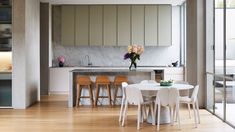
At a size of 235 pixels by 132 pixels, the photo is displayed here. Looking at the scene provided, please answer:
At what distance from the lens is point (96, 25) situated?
37.4ft

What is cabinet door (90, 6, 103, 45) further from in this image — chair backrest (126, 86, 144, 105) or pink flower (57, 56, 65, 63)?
chair backrest (126, 86, 144, 105)

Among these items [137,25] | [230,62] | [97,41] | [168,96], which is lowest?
[168,96]

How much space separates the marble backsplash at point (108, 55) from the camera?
11.8 meters

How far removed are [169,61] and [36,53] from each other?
443cm

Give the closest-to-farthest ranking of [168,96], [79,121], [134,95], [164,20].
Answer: [168,96]
[134,95]
[79,121]
[164,20]

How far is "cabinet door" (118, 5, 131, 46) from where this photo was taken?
449 inches

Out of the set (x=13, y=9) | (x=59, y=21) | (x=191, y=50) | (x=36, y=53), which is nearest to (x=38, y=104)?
(x=36, y=53)

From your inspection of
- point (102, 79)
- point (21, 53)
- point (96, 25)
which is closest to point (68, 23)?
point (96, 25)

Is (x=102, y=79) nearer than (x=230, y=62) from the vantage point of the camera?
No

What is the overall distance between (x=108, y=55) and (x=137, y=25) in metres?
1.40

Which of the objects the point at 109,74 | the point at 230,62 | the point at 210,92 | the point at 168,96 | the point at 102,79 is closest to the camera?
the point at 168,96

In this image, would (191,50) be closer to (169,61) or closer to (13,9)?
(169,61)

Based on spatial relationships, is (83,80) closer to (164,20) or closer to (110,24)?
(110,24)

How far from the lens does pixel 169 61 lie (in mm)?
11805
